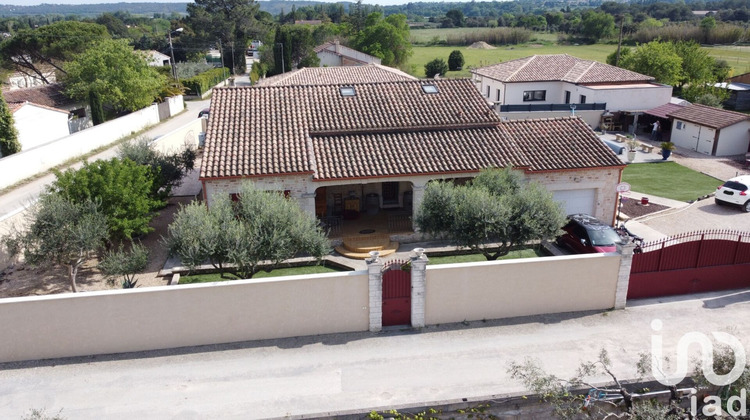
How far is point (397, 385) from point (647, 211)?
17.6 meters

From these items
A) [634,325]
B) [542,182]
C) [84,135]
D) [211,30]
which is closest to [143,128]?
[84,135]

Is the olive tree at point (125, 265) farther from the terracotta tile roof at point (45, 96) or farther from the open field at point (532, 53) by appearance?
the open field at point (532, 53)

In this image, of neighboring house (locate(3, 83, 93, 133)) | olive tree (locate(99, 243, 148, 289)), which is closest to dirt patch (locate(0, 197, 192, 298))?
olive tree (locate(99, 243, 148, 289))

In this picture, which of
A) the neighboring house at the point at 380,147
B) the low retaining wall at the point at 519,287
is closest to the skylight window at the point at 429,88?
the neighboring house at the point at 380,147

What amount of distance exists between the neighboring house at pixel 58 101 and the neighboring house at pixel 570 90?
3386 centimetres

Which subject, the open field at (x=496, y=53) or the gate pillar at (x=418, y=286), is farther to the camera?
the open field at (x=496, y=53)

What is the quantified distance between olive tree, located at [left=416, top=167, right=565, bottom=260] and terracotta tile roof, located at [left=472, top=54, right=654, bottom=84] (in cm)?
3111

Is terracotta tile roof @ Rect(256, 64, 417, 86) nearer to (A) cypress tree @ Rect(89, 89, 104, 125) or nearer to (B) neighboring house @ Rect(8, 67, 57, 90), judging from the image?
(A) cypress tree @ Rect(89, 89, 104, 125)

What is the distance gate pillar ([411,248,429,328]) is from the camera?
14398 millimetres

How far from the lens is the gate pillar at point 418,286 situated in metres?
14.4

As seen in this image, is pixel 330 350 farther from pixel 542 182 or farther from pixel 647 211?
pixel 647 211

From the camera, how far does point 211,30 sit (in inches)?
3607

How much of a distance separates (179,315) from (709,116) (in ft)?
117

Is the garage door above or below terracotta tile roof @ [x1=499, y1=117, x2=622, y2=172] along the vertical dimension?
below
